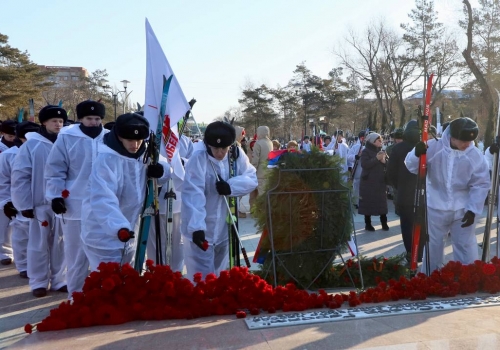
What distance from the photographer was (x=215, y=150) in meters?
5.21

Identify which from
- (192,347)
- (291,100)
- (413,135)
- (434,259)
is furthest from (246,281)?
(291,100)

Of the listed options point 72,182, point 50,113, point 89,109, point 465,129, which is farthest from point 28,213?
point 465,129

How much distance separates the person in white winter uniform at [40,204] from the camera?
21.3 feet

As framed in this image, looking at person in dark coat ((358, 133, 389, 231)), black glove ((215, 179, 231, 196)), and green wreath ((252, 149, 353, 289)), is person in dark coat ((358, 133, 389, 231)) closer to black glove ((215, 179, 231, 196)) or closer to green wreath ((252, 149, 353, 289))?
green wreath ((252, 149, 353, 289))

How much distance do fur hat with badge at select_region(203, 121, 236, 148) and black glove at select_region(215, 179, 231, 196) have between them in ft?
1.19

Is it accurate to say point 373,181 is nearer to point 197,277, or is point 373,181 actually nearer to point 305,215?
point 305,215

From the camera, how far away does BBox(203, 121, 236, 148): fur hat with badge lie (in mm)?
5078

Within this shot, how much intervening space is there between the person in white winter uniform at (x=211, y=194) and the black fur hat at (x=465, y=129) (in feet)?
7.08

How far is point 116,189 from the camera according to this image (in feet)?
15.0

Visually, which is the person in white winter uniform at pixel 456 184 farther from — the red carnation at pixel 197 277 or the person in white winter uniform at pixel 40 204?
the person in white winter uniform at pixel 40 204

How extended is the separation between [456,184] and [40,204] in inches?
193

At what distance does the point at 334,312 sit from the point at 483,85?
23.6 metres

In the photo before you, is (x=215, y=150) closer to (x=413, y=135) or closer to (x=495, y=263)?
(x=495, y=263)

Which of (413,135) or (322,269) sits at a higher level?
(413,135)
